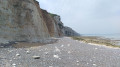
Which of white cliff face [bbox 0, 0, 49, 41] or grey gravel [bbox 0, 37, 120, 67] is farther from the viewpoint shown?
white cliff face [bbox 0, 0, 49, 41]

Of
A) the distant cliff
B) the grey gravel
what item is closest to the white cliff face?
the distant cliff

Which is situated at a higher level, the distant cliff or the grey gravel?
the distant cliff

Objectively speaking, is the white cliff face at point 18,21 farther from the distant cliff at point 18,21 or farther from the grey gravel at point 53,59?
the grey gravel at point 53,59

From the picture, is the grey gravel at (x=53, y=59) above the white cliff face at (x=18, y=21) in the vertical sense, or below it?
below

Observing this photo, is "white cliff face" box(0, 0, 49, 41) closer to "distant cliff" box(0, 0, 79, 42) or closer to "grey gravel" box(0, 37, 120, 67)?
"distant cliff" box(0, 0, 79, 42)

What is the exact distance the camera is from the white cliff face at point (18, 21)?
17467 millimetres

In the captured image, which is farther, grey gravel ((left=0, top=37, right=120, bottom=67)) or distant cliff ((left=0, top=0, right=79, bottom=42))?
distant cliff ((left=0, top=0, right=79, bottom=42))

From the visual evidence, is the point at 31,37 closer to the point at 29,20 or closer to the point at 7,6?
the point at 29,20

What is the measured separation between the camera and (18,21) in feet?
66.2

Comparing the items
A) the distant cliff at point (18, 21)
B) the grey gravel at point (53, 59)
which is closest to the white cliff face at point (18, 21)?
the distant cliff at point (18, 21)

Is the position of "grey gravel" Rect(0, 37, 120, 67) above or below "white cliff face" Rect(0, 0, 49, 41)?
below

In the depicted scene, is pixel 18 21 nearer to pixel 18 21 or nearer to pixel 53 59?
pixel 18 21

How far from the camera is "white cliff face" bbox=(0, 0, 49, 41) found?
1747cm

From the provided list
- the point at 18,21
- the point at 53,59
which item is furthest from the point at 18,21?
the point at 53,59
